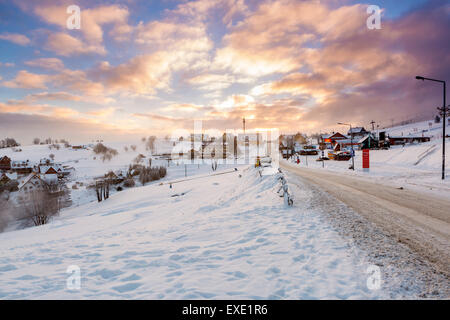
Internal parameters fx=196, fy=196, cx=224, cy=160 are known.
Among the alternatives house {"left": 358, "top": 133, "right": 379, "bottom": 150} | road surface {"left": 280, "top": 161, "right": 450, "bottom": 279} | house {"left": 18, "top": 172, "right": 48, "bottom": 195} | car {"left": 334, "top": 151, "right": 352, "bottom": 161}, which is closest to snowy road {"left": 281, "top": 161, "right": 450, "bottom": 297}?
road surface {"left": 280, "top": 161, "right": 450, "bottom": 279}

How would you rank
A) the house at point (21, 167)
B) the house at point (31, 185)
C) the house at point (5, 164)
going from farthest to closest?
the house at point (5, 164)
the house at point (21, 167)
the house at point (31, 185)

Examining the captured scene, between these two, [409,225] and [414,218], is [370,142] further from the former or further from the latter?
[409,225]

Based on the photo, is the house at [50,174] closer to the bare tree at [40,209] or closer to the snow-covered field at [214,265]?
the bare tree at [40,209]

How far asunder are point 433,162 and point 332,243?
34662mm

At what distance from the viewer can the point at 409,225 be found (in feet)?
23.0

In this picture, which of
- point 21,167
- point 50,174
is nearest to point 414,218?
point 50,174

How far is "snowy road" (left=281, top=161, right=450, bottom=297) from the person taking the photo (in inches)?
181

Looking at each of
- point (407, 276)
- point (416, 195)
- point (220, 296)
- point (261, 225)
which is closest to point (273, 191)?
point (261, 225)

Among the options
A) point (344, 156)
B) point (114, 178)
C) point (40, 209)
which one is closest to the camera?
point (40, 209)

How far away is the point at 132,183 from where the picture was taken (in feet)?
236

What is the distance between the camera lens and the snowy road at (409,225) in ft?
15.1

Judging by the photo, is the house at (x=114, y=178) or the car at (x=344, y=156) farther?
the house at (x=114, y=178)

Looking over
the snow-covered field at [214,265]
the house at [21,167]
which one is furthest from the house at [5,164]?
the snow-covered field at [214,265]
